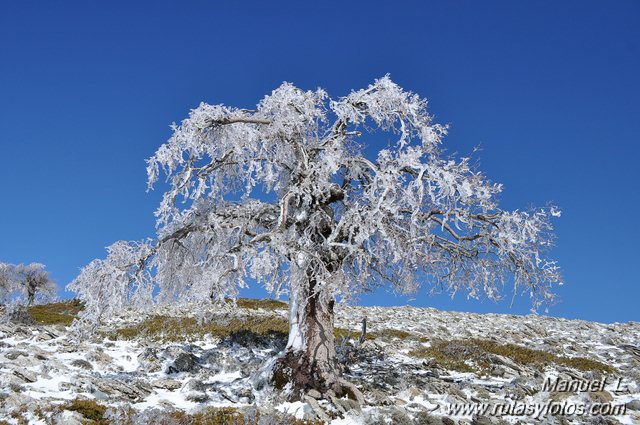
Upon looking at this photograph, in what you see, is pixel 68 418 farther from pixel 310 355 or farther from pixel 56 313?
pixel 56 313

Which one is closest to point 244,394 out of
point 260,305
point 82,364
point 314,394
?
point 314,394

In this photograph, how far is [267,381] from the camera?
11477 mm

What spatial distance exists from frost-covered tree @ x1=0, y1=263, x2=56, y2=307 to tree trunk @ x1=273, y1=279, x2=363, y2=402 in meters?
36.7

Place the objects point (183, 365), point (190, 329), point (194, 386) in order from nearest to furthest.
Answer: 1. point (194, 386)
2. point (183, 365)
3. point (190, 329)

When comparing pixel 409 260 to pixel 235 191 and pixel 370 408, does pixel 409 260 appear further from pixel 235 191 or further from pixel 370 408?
pixel 235 191

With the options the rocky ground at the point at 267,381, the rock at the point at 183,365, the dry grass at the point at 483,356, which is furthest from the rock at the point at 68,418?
the dry grass at the point at 483,356

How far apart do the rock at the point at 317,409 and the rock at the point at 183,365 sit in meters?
4.57

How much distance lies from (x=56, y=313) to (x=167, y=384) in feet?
74.2

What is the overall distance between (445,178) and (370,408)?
16.9 ft

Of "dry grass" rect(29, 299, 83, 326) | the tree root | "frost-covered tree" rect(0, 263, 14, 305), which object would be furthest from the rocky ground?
"frost-covered tree" rect(0, 263, 14, 305)

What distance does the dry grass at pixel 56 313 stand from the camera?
25031 mm

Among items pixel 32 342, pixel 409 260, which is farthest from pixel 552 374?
pixel 32 342

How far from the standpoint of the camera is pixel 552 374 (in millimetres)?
15359

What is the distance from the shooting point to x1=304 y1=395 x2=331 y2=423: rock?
9531mm
